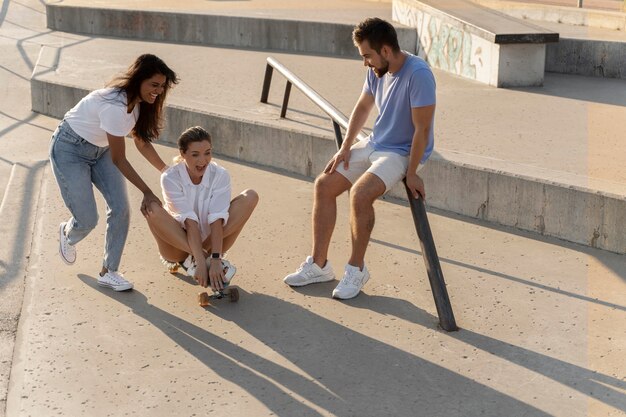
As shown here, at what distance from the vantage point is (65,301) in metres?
5.98

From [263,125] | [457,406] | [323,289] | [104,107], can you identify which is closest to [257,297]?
[323,289]

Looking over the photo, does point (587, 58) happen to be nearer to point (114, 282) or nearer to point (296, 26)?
point (296, 26)

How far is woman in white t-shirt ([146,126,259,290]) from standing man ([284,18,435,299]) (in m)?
0.44

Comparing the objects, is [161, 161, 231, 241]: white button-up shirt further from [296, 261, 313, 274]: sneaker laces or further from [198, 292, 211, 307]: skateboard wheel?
[296, 261, 313, 274]: sneaker laces

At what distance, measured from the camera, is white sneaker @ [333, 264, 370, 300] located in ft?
19.7

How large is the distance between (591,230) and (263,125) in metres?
3.26

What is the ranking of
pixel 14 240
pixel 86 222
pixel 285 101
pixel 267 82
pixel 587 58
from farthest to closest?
1. pixel 587 58
2. pixel 267 82
3. pixel 285 101
4. pixel 14 240
5. pixel 86 222

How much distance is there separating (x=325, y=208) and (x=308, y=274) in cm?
39

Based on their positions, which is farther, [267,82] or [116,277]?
[267,82]

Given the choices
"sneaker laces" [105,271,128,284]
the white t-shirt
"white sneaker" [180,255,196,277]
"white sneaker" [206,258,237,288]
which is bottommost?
"sneaker laces" [105,271,128,284]

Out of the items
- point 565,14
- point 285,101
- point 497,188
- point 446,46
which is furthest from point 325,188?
point 565,14

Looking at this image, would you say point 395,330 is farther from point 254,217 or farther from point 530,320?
point 254,217

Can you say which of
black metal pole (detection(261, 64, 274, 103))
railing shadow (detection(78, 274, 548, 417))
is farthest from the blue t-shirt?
black metal pole (detection(261, 64, 274, 103))

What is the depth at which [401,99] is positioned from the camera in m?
5.86
